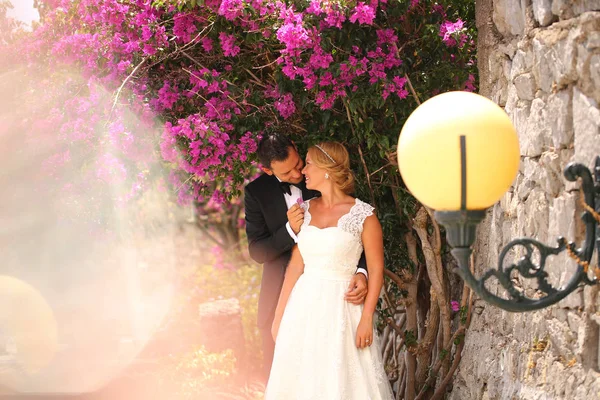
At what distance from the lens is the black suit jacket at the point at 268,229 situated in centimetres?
449

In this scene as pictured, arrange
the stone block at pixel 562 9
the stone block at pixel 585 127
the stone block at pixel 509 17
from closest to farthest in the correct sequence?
the stone block at pixel 585 127
the stone block at pixel 562 9
the stone block at pixel 509 17

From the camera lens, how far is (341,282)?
4.03 meters

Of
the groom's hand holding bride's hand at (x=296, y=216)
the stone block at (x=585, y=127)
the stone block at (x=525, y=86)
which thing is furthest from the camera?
the groom's hand holding bride's hand at (x=296, y=216)

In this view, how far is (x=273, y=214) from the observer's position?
4551 millimetres

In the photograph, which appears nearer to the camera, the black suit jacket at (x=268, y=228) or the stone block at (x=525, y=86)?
the stone block at (x=525, y=86)

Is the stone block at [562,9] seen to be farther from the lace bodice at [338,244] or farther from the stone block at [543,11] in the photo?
the lace bodice at [338,244]

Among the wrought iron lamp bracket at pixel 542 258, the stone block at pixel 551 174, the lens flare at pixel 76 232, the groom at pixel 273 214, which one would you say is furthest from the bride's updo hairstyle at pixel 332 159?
the wrought iron lamp bracket at pixel 542 258

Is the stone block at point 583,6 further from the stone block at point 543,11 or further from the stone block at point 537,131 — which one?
the stone block at point 537,131

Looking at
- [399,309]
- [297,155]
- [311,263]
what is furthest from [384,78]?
[399,309]

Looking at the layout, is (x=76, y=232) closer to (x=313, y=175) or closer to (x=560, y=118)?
(x=313, y=175)

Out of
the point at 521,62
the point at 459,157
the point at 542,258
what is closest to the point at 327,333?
the point at 521,62

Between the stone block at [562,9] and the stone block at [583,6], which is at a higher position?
the stone block at [562,9]

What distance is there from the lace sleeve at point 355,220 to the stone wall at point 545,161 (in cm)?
65

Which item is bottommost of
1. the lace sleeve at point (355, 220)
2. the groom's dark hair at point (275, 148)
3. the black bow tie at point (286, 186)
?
the lace sleeve at point (355, 220)
